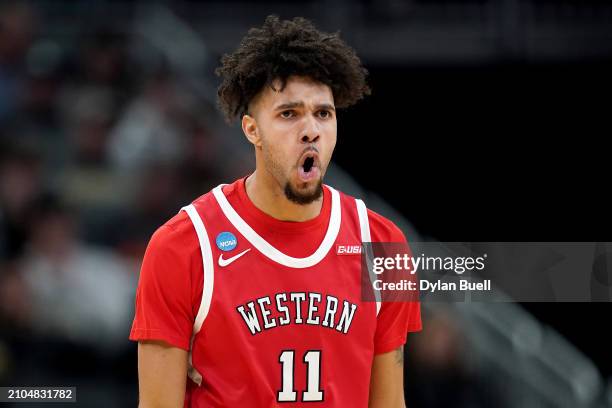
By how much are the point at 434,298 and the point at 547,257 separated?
A: 899 mm

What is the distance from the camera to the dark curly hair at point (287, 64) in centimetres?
374

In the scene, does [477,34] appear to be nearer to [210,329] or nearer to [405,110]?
[405,110]

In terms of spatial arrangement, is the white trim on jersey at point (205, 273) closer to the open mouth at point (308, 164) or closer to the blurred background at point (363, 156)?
the open mouth at point (308, 164)

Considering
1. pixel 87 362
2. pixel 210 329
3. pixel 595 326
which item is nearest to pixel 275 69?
pixel 210 329

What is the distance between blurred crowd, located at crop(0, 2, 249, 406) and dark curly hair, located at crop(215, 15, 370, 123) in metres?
3.95

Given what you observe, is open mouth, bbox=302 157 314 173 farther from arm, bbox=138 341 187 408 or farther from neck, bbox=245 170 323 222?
arm, bbox=138 341 187 408

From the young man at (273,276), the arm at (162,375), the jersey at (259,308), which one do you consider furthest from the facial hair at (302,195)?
the arm at (162,375)

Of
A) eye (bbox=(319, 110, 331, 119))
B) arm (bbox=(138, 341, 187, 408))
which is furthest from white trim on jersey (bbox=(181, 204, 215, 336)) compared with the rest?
eye (bbox=(319, 110, 331, 119))

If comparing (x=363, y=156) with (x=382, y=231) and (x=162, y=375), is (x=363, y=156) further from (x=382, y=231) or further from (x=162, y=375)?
(x=162, y=375)

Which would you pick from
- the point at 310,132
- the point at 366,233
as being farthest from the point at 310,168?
the point at 366,233

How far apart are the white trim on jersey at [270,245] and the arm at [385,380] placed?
1.58ft

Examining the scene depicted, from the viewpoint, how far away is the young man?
3621mm

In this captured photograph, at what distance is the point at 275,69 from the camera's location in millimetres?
3723

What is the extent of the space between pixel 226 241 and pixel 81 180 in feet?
16.4
